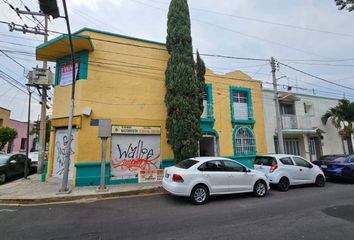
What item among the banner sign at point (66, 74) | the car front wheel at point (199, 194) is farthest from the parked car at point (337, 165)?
the banner sign at point (66, 74)

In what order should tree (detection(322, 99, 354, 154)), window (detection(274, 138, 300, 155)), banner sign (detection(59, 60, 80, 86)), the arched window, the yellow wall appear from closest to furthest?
banner sign (detection(59, 60, 80, 86)) < the arched window < tree (detection(322, 99, 354, 154)) < window (detection(274, 138, 300, 155)) < the yellow wall

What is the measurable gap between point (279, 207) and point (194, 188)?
2.71 metres

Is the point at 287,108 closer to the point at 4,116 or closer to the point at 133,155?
the point at 133,155

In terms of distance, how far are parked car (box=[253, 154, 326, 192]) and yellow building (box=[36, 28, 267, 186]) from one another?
3.71 metres

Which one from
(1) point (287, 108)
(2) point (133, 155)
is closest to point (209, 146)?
(2) point (133, 155)

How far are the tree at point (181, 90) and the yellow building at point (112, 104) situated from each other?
981 millimetres

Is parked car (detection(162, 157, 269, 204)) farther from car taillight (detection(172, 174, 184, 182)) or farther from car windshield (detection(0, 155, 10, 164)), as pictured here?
car windshield (detection(0, 155, 10, 164))

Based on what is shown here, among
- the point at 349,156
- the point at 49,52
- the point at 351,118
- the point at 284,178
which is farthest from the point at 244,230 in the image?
the point at 351,118

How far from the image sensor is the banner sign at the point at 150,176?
963cm

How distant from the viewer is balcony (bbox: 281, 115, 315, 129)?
15512mm

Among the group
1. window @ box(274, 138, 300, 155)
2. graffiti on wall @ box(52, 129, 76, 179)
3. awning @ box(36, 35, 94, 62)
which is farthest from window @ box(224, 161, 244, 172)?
window @ box(274, 138, 300, 155)

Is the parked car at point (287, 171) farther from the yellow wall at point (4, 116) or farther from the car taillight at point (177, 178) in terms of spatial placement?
the yellow wall at point (4, 116)

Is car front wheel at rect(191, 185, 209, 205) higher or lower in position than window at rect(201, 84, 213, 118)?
lower

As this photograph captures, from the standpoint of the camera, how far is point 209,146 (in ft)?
45.5
